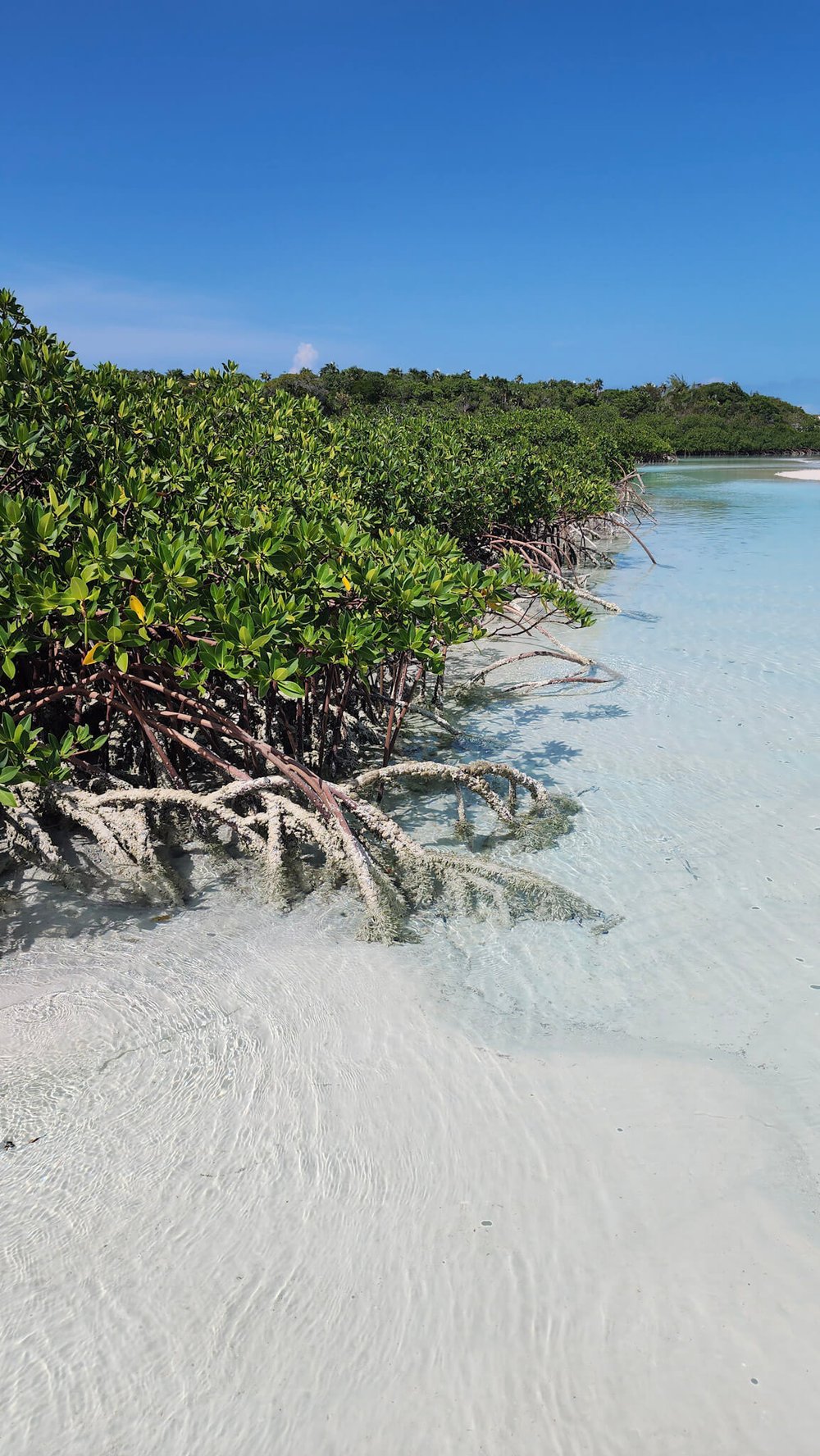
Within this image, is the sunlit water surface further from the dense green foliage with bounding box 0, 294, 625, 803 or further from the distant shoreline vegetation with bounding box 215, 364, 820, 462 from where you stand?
the distant shoreline vegetation with bounding box 215, 364, 820, 462

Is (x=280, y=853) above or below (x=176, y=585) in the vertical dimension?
below

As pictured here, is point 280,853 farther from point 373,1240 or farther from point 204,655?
point 373,1240

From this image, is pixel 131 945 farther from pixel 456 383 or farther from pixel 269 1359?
pixel 456 383

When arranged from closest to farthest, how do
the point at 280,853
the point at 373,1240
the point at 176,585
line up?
the point at 373,1240
the point at 176,585
the point at 280,853

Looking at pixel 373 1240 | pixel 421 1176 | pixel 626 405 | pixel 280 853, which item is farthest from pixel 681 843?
pixel 626 405

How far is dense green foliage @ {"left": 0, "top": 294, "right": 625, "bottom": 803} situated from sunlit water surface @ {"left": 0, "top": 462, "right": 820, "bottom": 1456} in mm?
838

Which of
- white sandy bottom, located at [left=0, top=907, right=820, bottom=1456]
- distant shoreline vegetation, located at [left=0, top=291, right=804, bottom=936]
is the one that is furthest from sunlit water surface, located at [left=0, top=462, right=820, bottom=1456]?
distant shoreline vegetation, located at [left=0, top=291, right=804, bottom=936]

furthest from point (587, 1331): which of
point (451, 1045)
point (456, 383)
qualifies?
point (456, 383)

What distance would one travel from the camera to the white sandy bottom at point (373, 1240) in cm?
149

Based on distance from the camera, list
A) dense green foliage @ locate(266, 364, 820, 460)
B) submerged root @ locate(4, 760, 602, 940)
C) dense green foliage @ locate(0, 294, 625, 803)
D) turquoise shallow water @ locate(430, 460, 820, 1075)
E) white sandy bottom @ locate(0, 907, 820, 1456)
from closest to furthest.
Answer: white sandy bottom @ locate(0, 907, 820, 1456), turquoise shallow water @ locate(430, 460, 820, 1075), dense green foliage @ locate(0, 294, 625, 803), submerged root @ locate(4, 760, 602, 940), dense green foliage @ locate(266, 364, 820, 460)

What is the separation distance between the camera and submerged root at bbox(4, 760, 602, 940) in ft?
9.84

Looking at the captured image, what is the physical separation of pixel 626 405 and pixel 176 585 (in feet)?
160

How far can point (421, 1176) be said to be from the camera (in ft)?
6.49

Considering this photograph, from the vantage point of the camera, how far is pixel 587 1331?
1645 millimetres
